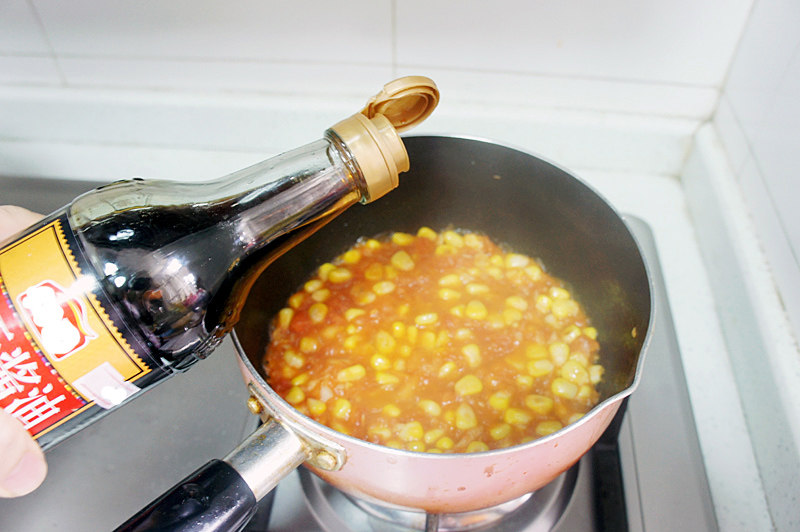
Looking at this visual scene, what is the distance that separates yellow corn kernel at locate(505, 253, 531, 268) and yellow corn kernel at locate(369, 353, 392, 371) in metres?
0.25

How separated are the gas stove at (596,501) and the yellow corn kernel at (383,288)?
0.91 feet

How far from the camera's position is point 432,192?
0.95 meters

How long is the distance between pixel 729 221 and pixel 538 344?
0.33m

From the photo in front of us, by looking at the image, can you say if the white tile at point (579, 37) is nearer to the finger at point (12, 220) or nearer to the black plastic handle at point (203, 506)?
the finger at point (12, 220)

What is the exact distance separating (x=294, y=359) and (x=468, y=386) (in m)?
0.23

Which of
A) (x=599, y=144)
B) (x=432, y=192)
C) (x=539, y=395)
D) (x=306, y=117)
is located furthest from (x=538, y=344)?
(x=306, y=117)

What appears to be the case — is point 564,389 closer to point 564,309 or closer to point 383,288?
point 564,309

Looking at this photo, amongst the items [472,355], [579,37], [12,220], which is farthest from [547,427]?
[12,220]

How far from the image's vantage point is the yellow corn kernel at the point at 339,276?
0.93 metres

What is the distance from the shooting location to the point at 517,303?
2.95 ft

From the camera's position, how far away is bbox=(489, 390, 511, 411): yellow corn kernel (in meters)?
0.77

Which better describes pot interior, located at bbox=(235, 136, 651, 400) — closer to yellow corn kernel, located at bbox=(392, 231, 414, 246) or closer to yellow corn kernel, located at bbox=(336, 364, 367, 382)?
yellow corn kernel, located at bbox=(392, 231, 414, 246)

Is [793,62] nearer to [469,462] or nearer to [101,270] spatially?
[469,462]

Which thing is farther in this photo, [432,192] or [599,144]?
[599,144]
